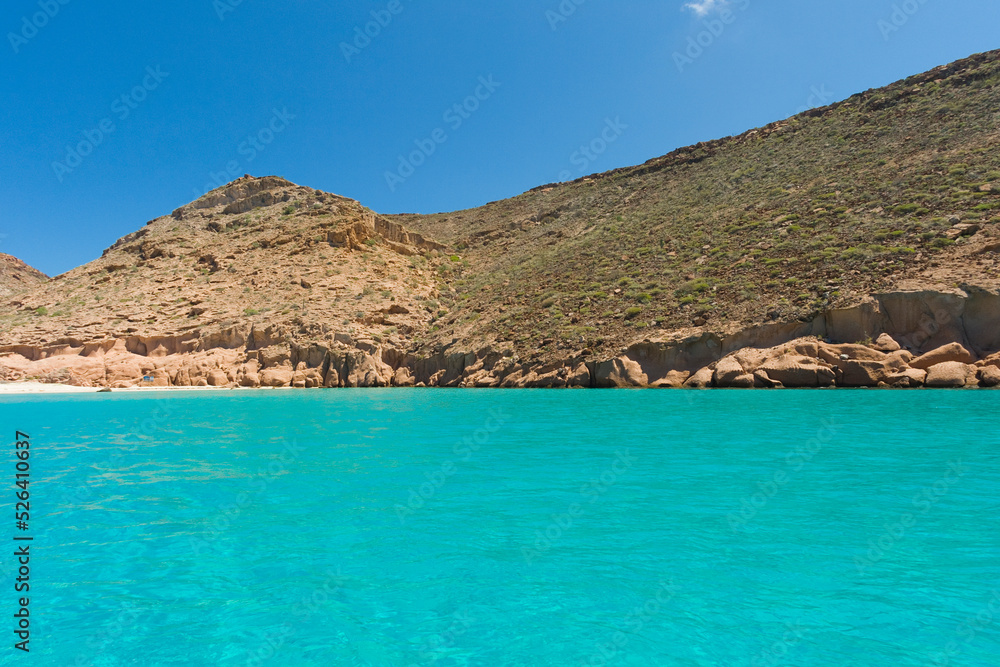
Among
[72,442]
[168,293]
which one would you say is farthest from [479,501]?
[168,293]

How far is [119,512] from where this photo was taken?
20.9ft

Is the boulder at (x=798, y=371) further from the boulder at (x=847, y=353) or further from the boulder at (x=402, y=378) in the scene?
the boulder at (x=402, y=378)

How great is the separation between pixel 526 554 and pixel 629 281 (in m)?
Answer: 31.1

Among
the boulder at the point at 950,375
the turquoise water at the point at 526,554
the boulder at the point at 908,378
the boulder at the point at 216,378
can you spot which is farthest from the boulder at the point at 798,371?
the boulder at the point at 216,378

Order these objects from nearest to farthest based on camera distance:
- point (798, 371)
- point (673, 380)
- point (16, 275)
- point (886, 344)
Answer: point (886, 344) < point (798, 371) < point (673, 380) < point (16, 275)

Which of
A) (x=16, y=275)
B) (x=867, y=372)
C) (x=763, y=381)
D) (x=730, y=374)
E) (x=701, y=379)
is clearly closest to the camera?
(x=867, y=372)

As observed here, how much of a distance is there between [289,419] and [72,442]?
541cm

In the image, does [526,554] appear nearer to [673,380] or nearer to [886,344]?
[673,380]

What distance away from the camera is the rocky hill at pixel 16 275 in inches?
3091

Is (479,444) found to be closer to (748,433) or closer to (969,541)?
(748,433)

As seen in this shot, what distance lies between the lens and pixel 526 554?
4.95 meters

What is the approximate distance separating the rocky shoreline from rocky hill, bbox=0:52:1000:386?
3.9 inches

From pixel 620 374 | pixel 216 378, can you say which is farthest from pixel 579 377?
pixel 216 378

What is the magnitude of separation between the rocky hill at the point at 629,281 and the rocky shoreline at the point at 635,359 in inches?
3.9
